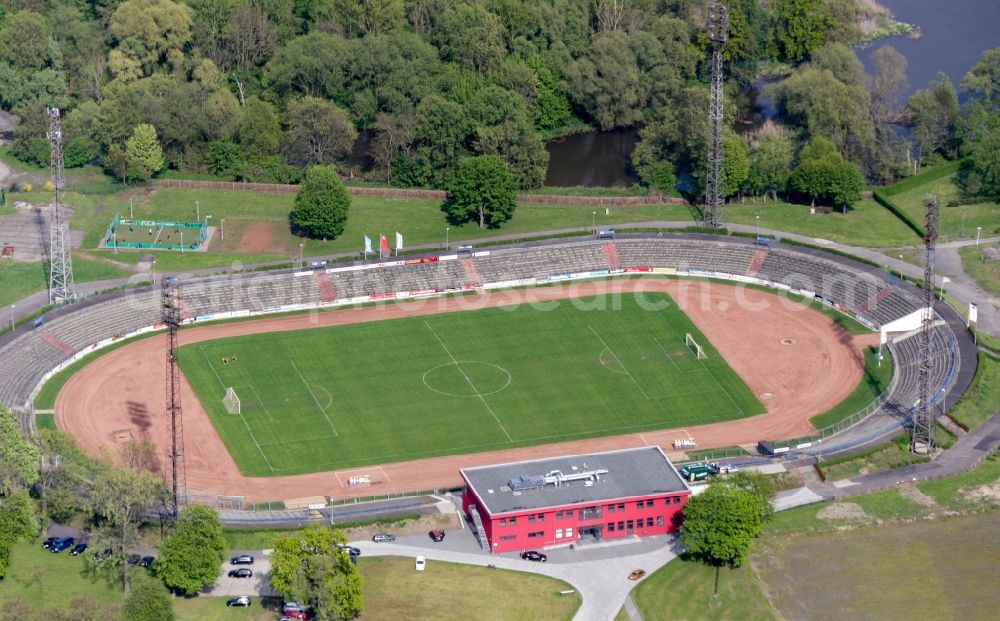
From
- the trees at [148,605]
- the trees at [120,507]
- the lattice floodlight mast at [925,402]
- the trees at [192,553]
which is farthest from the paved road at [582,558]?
the lattice floodlight mast at [925,402]

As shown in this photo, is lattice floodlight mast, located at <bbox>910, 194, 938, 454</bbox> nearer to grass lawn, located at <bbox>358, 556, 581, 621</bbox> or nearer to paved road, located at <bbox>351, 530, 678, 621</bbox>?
paved road, located at <bbox>351, 530, 678, 621</bbox>

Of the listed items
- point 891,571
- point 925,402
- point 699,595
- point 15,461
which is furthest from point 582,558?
point 15,461

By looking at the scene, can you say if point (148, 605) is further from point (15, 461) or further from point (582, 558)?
point (582, 558)

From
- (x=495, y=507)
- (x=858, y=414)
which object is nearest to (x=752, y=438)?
(x=858, y=414)

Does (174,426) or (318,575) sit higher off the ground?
(174,426)

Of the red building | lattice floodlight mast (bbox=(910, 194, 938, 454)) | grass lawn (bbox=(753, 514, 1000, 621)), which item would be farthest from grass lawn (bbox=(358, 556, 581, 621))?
lattice floodlight mast (bbox=(910, 194, 938, 454))

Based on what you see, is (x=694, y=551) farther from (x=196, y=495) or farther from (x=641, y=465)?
(x=196, y=495)

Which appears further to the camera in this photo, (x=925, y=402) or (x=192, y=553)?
(x=925, y=402)

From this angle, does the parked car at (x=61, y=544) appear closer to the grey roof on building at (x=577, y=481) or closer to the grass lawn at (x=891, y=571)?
the grey roof on building at (x=577, y=481)
